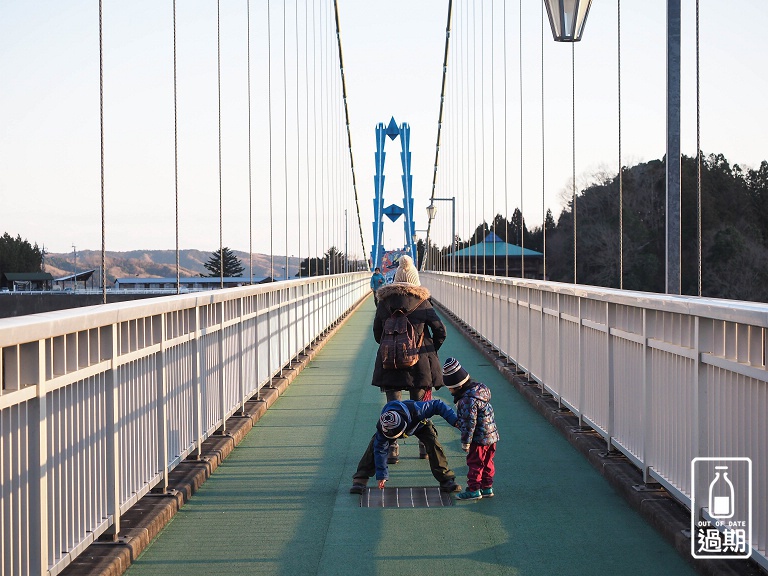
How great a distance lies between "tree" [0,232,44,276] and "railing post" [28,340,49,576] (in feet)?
86.0

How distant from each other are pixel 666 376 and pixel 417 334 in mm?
1814

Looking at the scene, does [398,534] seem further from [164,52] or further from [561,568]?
[164,52]

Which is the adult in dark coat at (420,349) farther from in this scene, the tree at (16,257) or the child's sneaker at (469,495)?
the tree at (16,257)

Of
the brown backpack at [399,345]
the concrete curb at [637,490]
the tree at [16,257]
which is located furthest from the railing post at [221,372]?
the tree at [16,257]

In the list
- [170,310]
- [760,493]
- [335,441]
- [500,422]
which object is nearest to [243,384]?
[335,441]

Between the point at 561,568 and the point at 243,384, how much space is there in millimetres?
4776

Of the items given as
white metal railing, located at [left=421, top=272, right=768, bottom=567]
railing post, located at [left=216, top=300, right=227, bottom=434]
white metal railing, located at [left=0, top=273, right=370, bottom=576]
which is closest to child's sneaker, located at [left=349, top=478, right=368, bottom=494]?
white metal railing, located at [left=0, top=273, right=370, bottom=576]

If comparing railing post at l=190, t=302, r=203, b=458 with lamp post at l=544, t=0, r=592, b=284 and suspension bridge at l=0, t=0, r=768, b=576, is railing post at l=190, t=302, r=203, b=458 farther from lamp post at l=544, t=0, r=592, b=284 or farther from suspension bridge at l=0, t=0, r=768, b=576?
lamp post at l=544, t=0, r=592, b=284

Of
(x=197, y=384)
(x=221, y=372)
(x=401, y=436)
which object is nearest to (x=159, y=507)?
(x=197, y=384)

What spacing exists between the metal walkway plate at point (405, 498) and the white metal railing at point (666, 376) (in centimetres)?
115

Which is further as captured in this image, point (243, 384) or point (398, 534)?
point (243, 384)

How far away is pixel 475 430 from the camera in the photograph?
5980mm

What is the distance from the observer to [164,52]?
46.3ft

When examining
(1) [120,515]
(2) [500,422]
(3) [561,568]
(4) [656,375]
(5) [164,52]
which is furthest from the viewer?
(5) [164,52]
